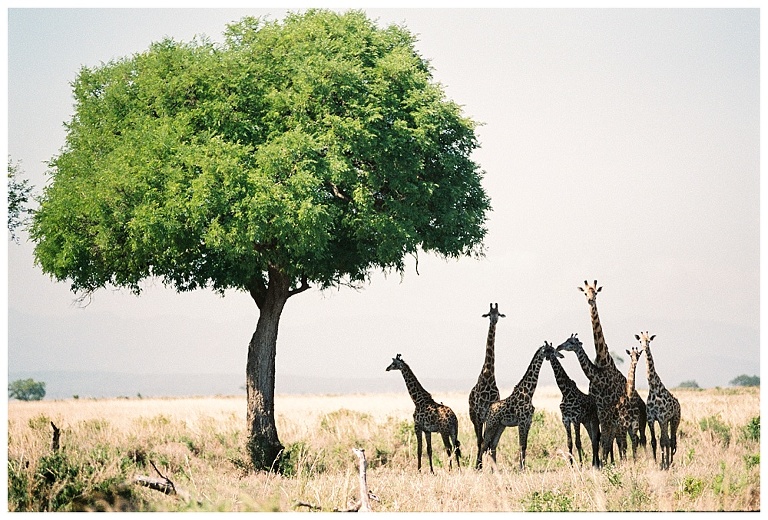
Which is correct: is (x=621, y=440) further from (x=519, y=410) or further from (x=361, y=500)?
(x=361, y=500)

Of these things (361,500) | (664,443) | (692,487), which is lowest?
(361,500)

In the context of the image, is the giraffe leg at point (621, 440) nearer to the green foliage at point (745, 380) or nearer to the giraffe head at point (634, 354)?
the giraffe head at point (634, 354)

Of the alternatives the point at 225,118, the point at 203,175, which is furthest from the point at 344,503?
the point at 225,118

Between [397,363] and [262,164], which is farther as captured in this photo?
[397,363]

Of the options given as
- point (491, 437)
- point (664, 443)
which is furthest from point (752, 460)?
point (491, 437)

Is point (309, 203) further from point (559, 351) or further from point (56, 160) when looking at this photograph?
point (56, 160)

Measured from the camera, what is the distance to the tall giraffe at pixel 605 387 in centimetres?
1620

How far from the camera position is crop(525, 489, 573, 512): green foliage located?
14672 millimetres

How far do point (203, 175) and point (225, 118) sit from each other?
→ 146cm

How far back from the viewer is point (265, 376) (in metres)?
19.2

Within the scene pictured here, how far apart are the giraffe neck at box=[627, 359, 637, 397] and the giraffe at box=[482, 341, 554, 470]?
1335mm

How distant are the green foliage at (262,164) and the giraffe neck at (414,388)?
6.88 ft

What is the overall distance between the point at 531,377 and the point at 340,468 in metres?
5.16

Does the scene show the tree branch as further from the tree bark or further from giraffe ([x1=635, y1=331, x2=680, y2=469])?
giraffe ([x1=635, y1=331, x2=680, y2=469])
